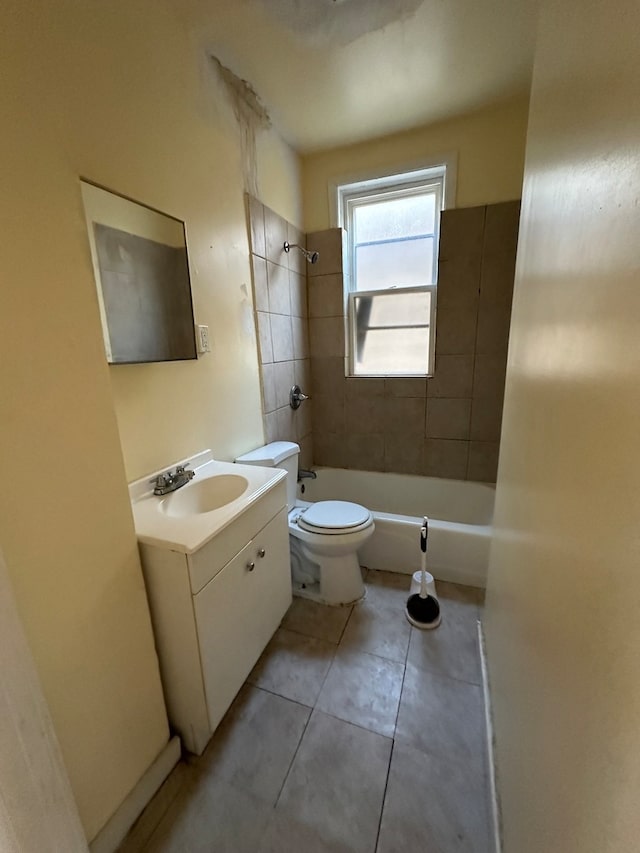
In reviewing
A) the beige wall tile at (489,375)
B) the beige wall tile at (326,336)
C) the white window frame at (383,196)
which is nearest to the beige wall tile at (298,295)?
the beige wall tile at (326,336)

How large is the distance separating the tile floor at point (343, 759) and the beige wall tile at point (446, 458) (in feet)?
3.67

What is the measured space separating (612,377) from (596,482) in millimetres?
140

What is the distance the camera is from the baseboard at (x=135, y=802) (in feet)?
3.00

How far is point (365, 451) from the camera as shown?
2.69m

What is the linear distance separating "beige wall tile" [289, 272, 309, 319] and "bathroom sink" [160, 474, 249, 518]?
135 cm

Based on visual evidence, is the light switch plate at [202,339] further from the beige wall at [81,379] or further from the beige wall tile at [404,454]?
A: the beige wall tile at [404,454]

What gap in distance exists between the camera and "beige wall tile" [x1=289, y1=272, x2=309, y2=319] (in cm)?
234

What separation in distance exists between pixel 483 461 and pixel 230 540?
1.92 metres

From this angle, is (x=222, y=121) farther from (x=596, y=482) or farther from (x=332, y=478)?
(x=332, y=478)

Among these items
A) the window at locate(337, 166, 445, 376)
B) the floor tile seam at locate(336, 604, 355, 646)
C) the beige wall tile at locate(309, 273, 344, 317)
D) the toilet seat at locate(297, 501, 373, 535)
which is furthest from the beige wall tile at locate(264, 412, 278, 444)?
the floor tile seam at locate(336, 604, 355, 646)

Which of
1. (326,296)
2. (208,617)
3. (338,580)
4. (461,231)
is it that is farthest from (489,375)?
(208,617)

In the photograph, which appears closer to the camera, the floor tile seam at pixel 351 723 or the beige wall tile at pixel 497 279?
the floor tile seam at pixel 351 723

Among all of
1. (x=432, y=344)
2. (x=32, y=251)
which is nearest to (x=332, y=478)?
(x=432, y=344)

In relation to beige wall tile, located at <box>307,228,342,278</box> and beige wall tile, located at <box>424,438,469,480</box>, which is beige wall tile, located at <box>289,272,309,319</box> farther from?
beige wall tile, located at <box>424,438,469,480</box>
